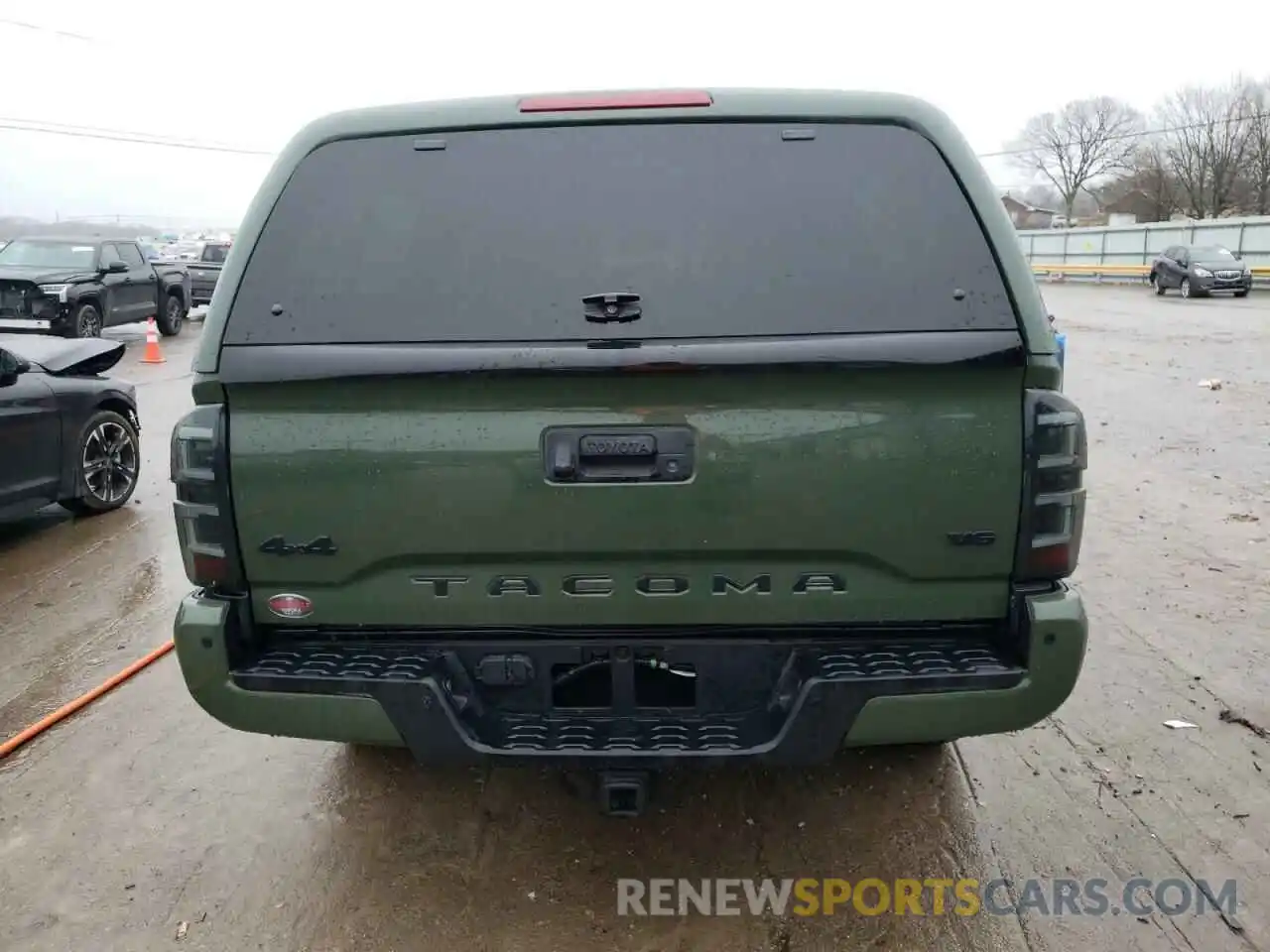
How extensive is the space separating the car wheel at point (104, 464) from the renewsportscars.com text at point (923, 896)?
568 cm

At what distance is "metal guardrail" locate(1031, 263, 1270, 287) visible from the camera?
110 ft

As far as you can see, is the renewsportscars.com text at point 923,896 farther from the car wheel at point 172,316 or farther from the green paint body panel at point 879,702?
the car wheel at point 172,316

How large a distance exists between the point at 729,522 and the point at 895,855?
1.39 m

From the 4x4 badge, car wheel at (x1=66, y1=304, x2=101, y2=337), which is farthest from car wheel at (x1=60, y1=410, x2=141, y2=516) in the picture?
car wheel at (x1=66, y1=304, x2=101, y2=337)

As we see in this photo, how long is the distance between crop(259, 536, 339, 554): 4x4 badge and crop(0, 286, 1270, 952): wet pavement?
44.2 inches

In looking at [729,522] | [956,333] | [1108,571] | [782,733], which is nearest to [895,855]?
[782,733]

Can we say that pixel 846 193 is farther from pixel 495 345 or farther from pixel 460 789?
pixel 460 789

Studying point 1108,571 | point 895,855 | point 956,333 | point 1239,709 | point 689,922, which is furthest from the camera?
point 1108,571

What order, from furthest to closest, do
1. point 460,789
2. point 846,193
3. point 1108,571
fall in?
point 1108,571
point 460,789
point 846,193

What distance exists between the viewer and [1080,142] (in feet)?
269

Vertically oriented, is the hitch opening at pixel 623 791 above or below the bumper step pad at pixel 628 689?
below

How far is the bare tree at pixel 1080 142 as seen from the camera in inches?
3113

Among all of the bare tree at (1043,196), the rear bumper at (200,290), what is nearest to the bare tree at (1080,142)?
the bare tree at (1043,196)

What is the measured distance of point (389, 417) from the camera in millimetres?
2520
